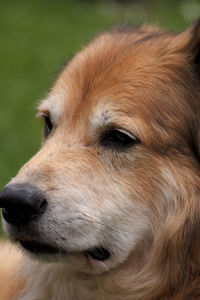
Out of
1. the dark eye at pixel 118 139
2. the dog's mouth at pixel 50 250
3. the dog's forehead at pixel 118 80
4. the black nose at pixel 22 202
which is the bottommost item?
the dog's mouth at pixel 50 250

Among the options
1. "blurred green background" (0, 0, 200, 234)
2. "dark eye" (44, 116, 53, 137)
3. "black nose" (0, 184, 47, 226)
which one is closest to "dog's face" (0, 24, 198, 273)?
"black nose" (0, 184, 47, 226)

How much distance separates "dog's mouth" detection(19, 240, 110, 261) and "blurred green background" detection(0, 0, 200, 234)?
3.25 metres

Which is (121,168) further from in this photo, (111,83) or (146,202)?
(111,83)

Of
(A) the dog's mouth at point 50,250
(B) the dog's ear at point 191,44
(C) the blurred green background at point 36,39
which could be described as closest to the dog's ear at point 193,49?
(B) the dog's ear at point 191,44

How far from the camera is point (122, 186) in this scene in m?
4.09

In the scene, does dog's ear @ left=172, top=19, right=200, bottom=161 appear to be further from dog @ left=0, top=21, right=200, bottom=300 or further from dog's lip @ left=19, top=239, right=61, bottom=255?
dog's lip @ left=19, top=239, right=61, bottom=255

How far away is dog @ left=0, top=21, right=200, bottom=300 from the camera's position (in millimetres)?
4023

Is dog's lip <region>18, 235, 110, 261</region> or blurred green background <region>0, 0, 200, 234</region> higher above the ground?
blurred green background <region>0, 0, 200, 234</region>

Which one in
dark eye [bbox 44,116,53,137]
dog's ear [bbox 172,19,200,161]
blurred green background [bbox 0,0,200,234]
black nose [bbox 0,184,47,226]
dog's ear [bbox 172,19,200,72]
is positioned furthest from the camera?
blurred green background [bbox 0,0,200,234]

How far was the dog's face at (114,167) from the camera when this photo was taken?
4016mm

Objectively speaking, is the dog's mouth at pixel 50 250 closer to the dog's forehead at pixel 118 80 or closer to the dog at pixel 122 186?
the dog at pixel 122 186

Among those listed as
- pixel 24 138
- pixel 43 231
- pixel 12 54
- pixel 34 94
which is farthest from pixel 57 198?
pixel 12 54

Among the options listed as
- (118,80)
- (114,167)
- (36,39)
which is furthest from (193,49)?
(36,39)

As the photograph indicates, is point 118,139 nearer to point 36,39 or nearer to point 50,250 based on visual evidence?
point 50,250
